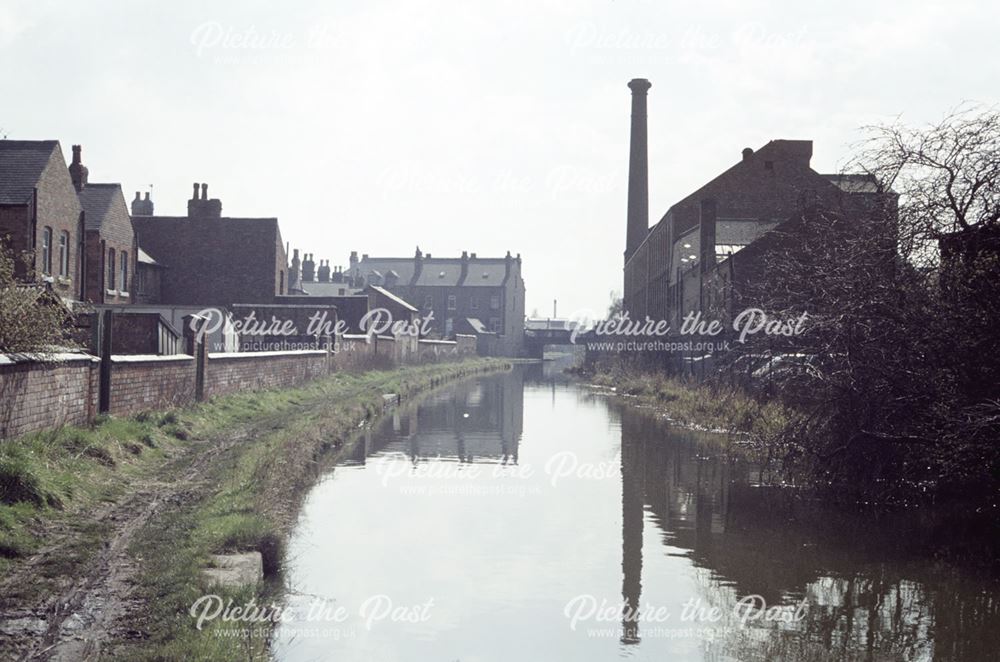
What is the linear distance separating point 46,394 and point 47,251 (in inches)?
722

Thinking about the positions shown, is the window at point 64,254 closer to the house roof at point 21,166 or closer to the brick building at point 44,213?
the brick building at point 44,213

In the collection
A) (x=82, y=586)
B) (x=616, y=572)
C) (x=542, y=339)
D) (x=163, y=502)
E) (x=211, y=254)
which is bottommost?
(x=616, y=572)

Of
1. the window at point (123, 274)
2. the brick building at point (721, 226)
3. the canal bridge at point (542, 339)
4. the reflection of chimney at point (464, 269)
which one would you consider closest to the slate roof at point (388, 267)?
Result: the reflection of chimney at point (464, 269)

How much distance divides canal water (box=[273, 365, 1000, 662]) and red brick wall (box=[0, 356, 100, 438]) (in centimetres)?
332

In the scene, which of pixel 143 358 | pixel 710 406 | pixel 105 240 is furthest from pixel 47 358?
pixel 105 240

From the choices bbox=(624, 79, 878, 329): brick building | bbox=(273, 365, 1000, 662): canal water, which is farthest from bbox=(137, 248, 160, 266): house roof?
bbox=(273, 365, 1000, 662): canal water

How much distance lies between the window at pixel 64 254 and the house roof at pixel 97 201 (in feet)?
11.9

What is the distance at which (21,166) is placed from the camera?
90.8 ft

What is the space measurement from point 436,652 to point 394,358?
41031 mm

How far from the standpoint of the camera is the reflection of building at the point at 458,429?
1862 cm

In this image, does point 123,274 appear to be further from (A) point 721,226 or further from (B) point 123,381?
→ (B) point 123,381

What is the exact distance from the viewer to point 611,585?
29.2 ft

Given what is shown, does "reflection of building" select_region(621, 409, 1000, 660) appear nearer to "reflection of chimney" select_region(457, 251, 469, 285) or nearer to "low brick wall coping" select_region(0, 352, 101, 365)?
"low brick wall coping" select_region(0, 352, 101, 365)

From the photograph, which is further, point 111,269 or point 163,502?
point 111,269
